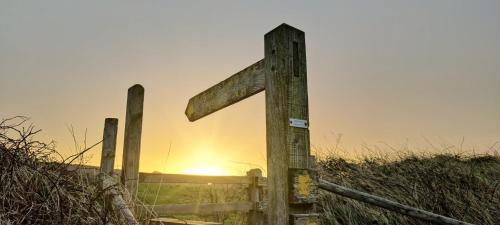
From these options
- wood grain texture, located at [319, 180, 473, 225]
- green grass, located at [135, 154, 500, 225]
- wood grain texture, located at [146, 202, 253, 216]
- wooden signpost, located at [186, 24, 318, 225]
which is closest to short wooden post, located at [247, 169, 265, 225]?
wood grain texture, located at [146, 202, 253, 216]

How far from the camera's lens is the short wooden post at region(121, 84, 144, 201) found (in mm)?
3805

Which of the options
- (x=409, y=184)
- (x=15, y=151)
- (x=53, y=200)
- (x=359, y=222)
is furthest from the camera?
(x=409, y=184)

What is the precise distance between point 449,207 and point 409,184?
0.79 metres

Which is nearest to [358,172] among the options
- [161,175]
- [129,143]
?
[161,175]

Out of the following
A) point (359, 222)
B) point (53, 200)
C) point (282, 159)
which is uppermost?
point (282, 159)

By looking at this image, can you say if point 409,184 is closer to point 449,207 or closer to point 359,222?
point 449,207

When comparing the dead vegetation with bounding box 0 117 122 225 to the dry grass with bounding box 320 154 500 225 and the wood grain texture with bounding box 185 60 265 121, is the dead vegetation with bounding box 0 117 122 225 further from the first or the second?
the dry grass with bounding box 320 154 500 225

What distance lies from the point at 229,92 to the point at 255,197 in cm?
439

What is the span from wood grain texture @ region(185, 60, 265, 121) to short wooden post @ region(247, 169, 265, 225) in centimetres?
385

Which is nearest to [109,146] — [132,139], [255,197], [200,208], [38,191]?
[132,139]

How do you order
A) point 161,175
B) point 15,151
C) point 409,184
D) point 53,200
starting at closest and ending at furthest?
point 53,200
point 15,151
point 161,175
point 409,184

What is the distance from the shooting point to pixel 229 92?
2822 millimetres

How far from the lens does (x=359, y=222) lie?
5.76 meters

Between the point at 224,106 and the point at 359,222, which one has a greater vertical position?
the point at 224,106
